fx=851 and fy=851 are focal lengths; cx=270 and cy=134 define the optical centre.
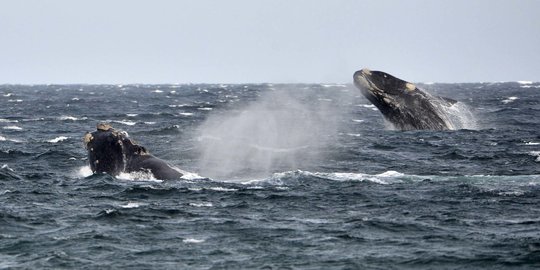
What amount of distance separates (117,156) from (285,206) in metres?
7.74

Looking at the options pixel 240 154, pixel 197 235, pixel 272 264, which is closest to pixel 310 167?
pixel 240 154

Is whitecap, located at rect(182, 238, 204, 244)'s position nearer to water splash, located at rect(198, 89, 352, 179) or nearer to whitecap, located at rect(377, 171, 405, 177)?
water splash, located at rect(198, 89, 352, 179)

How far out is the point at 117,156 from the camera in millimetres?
30781

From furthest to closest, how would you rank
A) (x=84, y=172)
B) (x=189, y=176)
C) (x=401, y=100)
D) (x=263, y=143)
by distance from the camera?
(x=263, y=143) < (x=401, y=100) < (x=84, y=172) < (x=189, y=176)

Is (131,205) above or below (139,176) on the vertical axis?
below

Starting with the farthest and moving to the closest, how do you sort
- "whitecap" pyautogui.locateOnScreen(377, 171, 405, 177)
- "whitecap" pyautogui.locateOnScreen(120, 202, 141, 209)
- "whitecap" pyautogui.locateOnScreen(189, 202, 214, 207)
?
"whitecap" pyautogui.locateOnScreen(377, 171, 405, 177) < "whitecap" pyautogui.locateOnScreen(189, 202, 214, 207) < "whitecap" pyautogui.locateOnScreen(120, 202, 141, 209)

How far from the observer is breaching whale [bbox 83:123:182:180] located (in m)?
30.6

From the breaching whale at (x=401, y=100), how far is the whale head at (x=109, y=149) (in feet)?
50.2

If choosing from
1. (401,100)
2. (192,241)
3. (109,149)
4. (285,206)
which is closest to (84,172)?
(109,149)

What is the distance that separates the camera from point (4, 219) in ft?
78.0

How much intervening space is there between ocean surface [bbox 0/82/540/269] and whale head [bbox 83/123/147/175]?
59 centimetres

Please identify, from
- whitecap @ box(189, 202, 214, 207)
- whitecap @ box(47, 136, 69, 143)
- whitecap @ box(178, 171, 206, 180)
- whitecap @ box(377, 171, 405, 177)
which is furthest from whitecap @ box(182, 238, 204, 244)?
whitecap @ box(47, 136, 69, 143)

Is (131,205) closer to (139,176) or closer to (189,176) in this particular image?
(139,176)

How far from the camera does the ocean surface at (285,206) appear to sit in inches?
787
